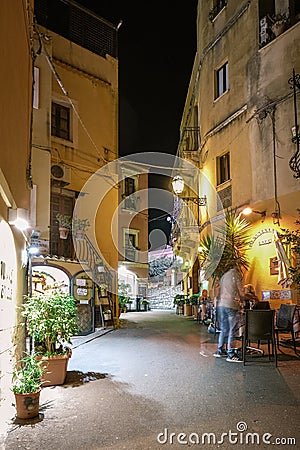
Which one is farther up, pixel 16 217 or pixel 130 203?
pixel 130 203

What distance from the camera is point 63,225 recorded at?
54.0 ft

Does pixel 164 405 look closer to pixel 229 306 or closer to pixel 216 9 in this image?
pixel 229 306

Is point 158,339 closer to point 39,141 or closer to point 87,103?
point 39,141

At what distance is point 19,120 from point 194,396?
202 inches

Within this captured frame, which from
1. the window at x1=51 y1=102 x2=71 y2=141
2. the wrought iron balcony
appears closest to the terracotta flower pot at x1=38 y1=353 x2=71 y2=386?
the window at x1=51 y1=102 x2=71 y2=141

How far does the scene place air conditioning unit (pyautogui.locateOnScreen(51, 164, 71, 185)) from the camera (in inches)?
651

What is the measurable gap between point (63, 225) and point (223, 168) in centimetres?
664

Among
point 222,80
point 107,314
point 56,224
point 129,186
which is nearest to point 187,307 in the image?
point 107,314

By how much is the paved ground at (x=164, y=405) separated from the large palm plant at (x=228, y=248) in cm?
438

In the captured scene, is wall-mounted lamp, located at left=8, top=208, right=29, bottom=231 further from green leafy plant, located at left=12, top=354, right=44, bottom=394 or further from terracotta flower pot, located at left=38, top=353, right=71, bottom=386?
terracotta flower pot, located at left=38, top=353, right=71, bottom=386

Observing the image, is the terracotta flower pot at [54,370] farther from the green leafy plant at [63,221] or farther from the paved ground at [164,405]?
the green leafy plant at [63,221]

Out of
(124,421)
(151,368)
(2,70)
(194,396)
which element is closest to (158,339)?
(151,368)

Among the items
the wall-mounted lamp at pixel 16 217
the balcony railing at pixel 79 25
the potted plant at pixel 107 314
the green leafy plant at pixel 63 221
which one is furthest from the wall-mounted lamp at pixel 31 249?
the balcony railing at pixel 79 25

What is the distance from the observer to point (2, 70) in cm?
532
